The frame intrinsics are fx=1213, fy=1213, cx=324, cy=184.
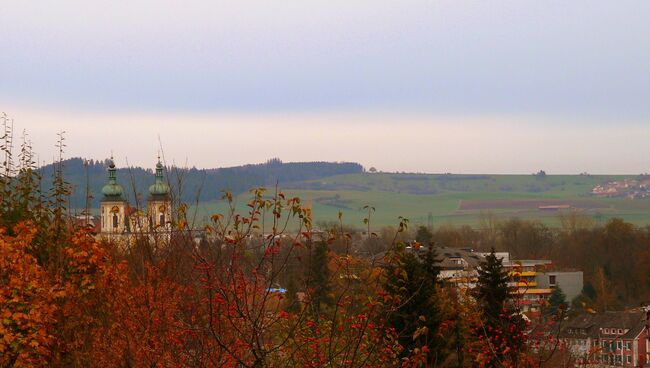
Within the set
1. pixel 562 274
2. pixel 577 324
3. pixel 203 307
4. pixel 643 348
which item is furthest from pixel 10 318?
pixel 562 274

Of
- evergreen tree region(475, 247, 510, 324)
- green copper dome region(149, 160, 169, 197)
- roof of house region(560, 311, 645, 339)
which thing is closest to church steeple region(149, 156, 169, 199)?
green copper dome region(149, 160, 169, 197)

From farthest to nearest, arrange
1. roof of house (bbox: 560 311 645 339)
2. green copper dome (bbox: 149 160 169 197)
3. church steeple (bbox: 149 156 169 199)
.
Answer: roof of house (bbox: 560 311 645 339), green copper dome (bbox: 149 160 169 197), church steeple (bbox: 149 156 169 199)

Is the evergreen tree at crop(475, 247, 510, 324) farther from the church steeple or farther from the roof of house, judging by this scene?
the roof of house

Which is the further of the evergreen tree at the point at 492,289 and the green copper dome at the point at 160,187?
the evergreen tree at the point at 492,289

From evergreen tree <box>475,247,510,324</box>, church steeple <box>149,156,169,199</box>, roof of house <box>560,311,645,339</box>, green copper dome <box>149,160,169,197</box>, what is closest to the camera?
church steeple <box>149,156,169,199</box>

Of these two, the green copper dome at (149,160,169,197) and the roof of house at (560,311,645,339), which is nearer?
the green copper dome at (149,160,169,197)

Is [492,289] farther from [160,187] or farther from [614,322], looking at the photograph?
[160,187]

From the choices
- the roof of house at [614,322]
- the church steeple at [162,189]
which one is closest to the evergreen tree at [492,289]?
the church steeple at [162,189]

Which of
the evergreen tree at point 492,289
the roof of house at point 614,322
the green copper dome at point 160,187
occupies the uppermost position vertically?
the green copper dome at point 160,187

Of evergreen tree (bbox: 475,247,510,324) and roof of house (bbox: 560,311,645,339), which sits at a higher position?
evergreen tree (bbox: 475,247,510,324)

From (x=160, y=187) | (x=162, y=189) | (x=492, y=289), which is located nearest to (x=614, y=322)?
(x=162, y=189)

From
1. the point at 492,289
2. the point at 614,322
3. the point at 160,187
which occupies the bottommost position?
the point at 614,322

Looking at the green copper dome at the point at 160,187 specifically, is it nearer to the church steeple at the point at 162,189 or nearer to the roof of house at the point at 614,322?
the church steeple at the point at 162,189

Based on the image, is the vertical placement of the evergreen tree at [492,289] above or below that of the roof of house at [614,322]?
above
